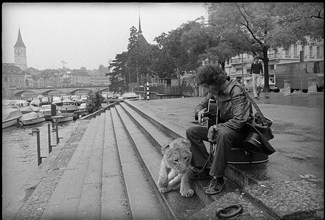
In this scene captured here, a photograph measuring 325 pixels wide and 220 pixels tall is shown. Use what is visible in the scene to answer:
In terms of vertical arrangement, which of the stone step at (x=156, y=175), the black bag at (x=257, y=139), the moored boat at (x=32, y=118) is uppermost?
the black bag at (x=257, y=139)

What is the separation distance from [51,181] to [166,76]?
12.8 m

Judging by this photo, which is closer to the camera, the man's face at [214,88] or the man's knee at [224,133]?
the man's knee at [224,133]

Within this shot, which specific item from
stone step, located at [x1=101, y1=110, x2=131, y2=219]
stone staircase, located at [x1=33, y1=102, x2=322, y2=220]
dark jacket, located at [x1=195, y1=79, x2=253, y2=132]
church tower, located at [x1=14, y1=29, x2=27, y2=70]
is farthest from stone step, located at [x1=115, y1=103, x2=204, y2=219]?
church tower, located at [x1=14, y1=29, x2=27, y2=70]

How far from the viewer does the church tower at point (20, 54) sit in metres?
2.06

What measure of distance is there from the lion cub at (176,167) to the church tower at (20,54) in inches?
71.5

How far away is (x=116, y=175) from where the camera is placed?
5.70 metres

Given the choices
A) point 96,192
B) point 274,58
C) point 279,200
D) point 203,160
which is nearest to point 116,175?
point 96,192

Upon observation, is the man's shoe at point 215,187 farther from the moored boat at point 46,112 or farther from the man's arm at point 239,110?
the moored boat at point 46,112

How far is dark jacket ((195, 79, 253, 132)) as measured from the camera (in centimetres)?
324

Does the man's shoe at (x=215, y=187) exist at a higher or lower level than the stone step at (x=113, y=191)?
Result: higher

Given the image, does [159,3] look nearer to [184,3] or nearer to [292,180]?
[184,3]

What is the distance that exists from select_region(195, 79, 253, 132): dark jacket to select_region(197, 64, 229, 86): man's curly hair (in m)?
0.13

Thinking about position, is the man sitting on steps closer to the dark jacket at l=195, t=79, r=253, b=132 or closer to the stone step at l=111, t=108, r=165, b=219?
the dark jacket at l=195, t=79, r=253, b=132

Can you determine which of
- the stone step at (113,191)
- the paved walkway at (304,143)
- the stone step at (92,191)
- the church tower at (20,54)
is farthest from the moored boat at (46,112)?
the church tower at (20,54)
